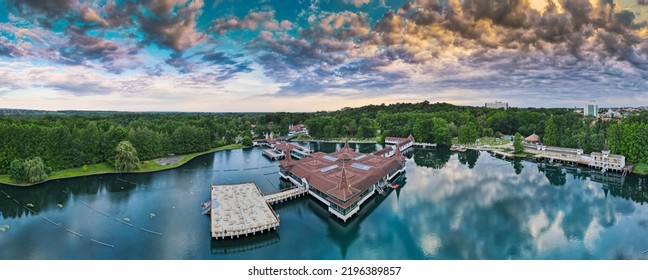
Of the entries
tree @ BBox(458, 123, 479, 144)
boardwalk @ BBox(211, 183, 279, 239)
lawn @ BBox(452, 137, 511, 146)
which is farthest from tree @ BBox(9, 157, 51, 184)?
lawn @ BBox(452, 137, 511, 146)

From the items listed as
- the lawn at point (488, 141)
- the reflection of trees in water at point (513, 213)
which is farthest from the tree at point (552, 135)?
the reflection of trees in water at point (513, 213)

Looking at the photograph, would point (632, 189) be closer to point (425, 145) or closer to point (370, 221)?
point (370, 221)

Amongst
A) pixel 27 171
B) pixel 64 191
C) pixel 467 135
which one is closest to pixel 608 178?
pixel 467 135

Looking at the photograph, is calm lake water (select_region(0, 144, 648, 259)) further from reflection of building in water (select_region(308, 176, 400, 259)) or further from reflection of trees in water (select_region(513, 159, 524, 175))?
reflection of trees in water (select_region(513, 159, 524, 175))

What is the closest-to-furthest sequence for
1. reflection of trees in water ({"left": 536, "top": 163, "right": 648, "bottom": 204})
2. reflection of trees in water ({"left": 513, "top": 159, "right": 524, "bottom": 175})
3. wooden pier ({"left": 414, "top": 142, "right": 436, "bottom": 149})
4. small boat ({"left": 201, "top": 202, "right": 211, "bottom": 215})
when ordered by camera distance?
1. small boat ({"left": 201, "top": 202, "right": 211, "bottom": 215})
2. reflection of trees in water ({"left": 536, "top": 163, "right": 648, "bottom": 204})
3. reflection of trees in water ({"left": 513, "top": 159, "right": 524, "bottom": 175})
4. wooden pier ({"left": 414, "top": 142, "right": 436, "bottom": 149})

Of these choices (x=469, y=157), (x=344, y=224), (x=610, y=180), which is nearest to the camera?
(x=344, y=224)
